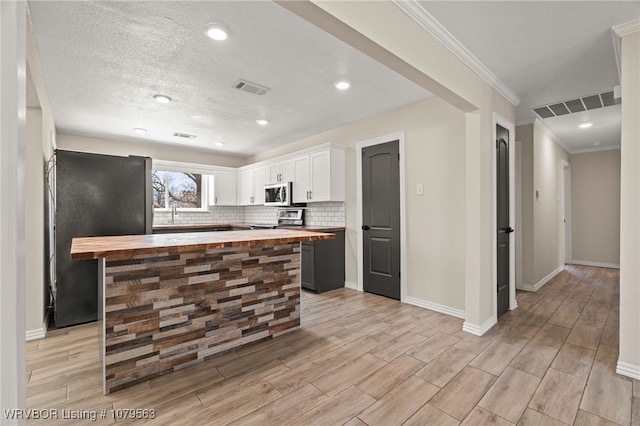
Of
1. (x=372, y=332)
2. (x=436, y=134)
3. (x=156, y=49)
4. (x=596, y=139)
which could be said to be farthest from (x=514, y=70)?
(x=596, y=139)

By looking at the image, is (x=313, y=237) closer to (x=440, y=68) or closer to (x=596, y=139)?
(x=440, y=68)

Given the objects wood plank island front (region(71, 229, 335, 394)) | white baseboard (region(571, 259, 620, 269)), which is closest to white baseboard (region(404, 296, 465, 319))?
wood plank island front (region(71, 229, 335, 394))

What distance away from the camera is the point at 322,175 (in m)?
4.61

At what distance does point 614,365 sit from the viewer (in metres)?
2.33

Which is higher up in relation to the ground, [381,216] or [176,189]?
[176,189]

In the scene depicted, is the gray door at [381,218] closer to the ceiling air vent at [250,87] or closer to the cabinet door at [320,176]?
the cabinet door at [320,176]

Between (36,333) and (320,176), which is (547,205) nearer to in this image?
(320,176)

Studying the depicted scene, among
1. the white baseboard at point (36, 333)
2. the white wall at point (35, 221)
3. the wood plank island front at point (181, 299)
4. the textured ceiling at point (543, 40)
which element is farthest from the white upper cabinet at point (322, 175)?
the white baseboard at point (36, 333)

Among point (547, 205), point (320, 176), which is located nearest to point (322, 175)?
point (320, 176)

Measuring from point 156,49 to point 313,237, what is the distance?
6.61ft

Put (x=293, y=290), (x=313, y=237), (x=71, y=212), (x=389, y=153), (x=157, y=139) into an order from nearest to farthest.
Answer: (x=313, y=237) → (x=293, y=290) → (x=71, y=212) → (x=389, y=153) → (x=157, y=139)

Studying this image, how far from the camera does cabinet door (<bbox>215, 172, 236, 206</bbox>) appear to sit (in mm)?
6461

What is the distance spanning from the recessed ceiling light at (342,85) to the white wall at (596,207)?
619 cm

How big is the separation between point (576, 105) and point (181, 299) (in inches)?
190
